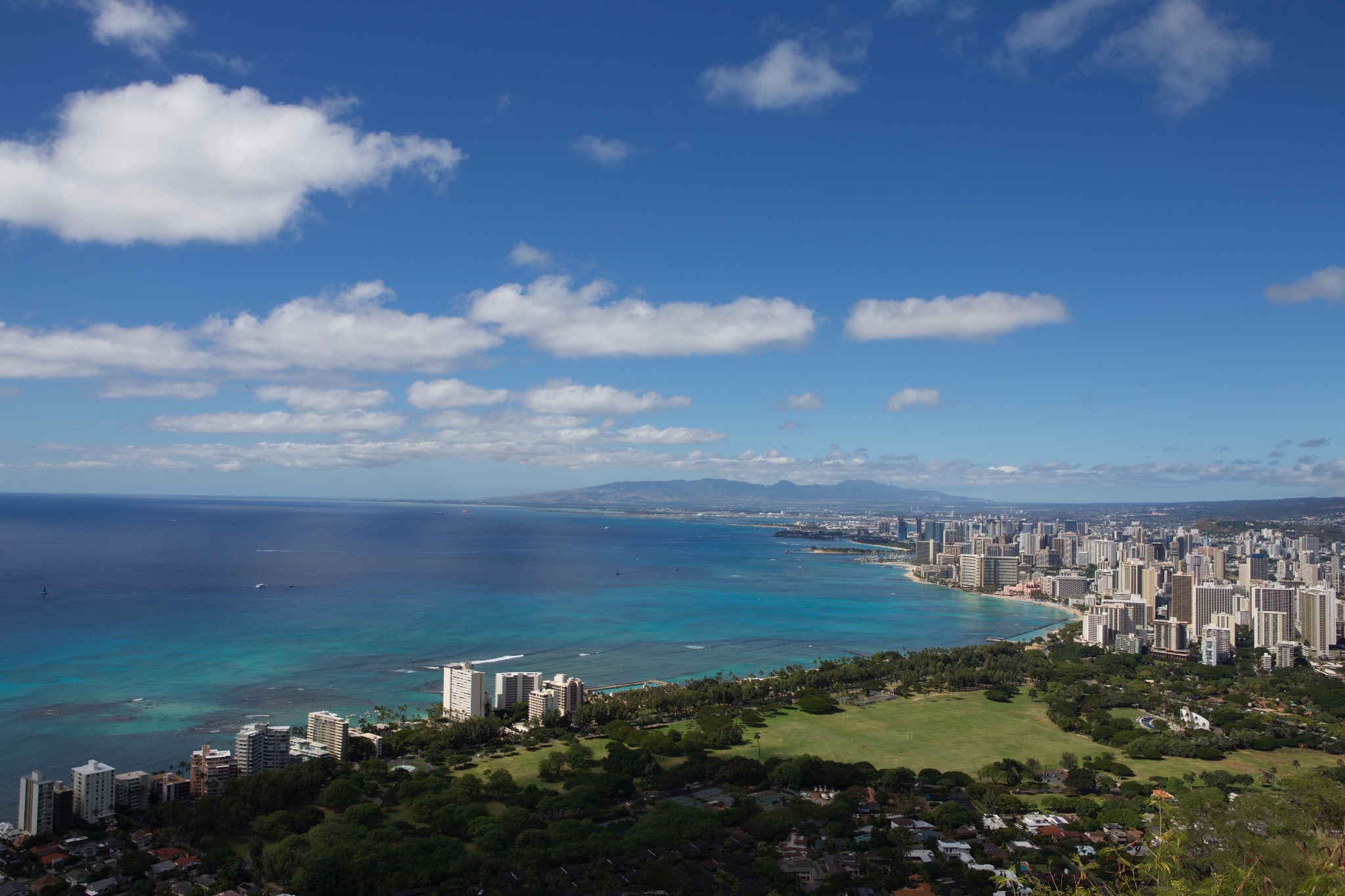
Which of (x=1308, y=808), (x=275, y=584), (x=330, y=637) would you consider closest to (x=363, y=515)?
(x=275, y=584)

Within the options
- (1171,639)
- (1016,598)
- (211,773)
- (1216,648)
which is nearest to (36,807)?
(211,773)

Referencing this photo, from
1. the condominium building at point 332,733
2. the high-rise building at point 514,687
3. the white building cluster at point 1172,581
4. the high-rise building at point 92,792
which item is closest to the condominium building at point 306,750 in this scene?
the condominium building at point 332,733

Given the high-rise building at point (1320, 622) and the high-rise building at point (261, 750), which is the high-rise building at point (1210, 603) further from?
the high-rise building at point (261, 750)

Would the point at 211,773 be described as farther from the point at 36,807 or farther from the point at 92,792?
the point at 36,807

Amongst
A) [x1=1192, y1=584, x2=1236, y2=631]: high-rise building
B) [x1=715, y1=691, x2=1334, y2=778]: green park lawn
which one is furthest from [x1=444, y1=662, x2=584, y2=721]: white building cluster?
[x1=1192, y1=584, x2=1236, y2=631]: high-rise building

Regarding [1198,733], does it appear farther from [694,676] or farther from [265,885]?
[265,885]

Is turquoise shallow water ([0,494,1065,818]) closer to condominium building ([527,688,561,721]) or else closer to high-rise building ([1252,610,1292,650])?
condominium building ([527,688,561,721])
